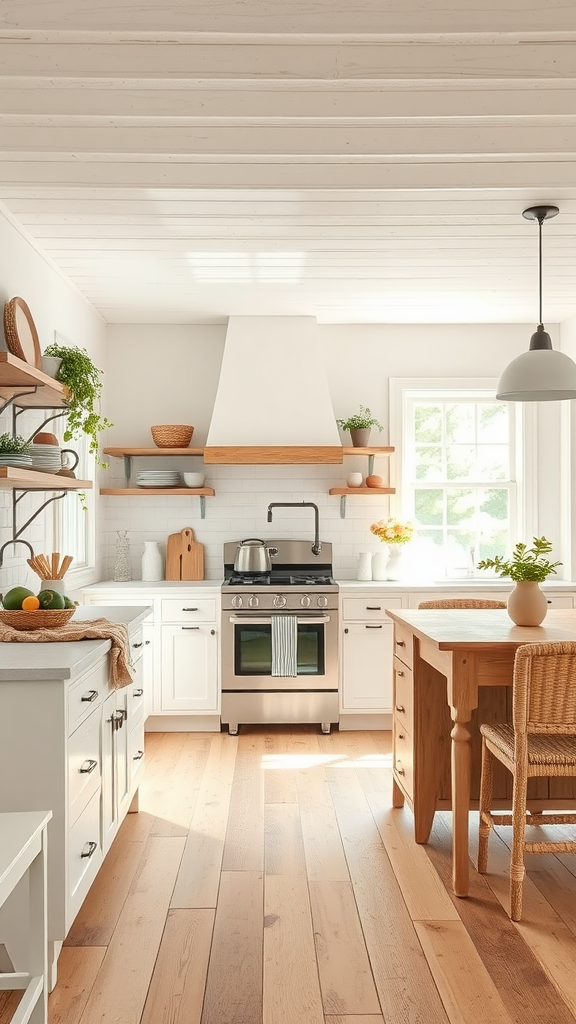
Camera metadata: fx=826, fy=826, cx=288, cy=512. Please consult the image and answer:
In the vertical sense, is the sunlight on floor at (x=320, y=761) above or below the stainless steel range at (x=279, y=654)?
below

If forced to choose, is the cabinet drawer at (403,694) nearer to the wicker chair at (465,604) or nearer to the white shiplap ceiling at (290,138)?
the wicker chair at (465,604)

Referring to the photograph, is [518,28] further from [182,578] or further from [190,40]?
[182,578]

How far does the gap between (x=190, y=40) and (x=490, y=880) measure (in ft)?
10.1

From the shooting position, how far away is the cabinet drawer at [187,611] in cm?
535

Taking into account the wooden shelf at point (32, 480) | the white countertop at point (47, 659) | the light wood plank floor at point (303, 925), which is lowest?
the light wood plank floor at point (303, 925)

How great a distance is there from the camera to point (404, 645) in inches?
146

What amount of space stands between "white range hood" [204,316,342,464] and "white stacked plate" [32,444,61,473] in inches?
76.2

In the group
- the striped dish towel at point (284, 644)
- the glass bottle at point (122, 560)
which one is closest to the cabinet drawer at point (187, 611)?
the striped dish towel at point (284, 644)

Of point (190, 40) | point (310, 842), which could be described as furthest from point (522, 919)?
point (190, 40)

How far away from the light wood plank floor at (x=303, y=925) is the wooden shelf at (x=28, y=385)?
1.96m

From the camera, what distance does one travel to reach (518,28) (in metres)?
2.39

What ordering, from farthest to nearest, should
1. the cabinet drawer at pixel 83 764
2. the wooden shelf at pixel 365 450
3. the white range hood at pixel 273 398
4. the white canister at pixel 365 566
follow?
the white canister at pixel 365 566 → the wooden shelf at pixel 365 450 → the white range hood at pixel 273 398 → the cabinet drawer at pixel 83 764

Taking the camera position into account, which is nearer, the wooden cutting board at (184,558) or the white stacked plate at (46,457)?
the white stacked plate at (46,457)

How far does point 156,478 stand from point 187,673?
1.36m
